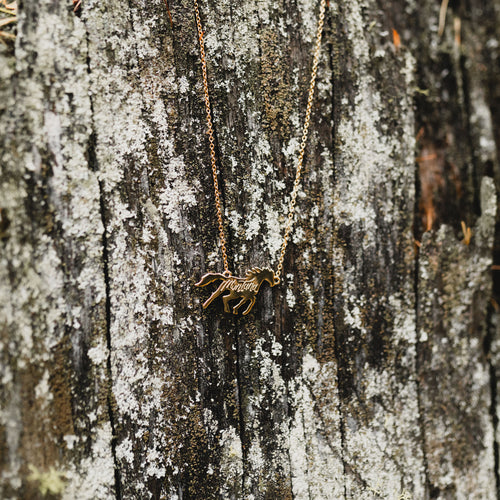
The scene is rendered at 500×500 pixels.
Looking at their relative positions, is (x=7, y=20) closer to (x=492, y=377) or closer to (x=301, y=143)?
(x=301, y=143)

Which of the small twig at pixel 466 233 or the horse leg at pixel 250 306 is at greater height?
the small twig at pixel 466 233

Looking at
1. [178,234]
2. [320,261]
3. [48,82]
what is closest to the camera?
[48,82]

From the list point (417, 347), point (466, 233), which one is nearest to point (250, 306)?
point (417, 347)

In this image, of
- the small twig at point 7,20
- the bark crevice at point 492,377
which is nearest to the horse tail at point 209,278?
the small twig at point 7,20

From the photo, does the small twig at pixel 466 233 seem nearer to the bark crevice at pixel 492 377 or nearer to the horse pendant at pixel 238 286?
the bark crevice at pixel 492 377

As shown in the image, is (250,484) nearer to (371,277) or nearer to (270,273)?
(270,273)

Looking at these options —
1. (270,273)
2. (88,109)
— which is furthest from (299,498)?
(88,109)

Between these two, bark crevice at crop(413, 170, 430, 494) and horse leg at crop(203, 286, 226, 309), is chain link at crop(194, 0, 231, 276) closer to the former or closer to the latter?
horse leg at crop(203, 286, 226, 309)
